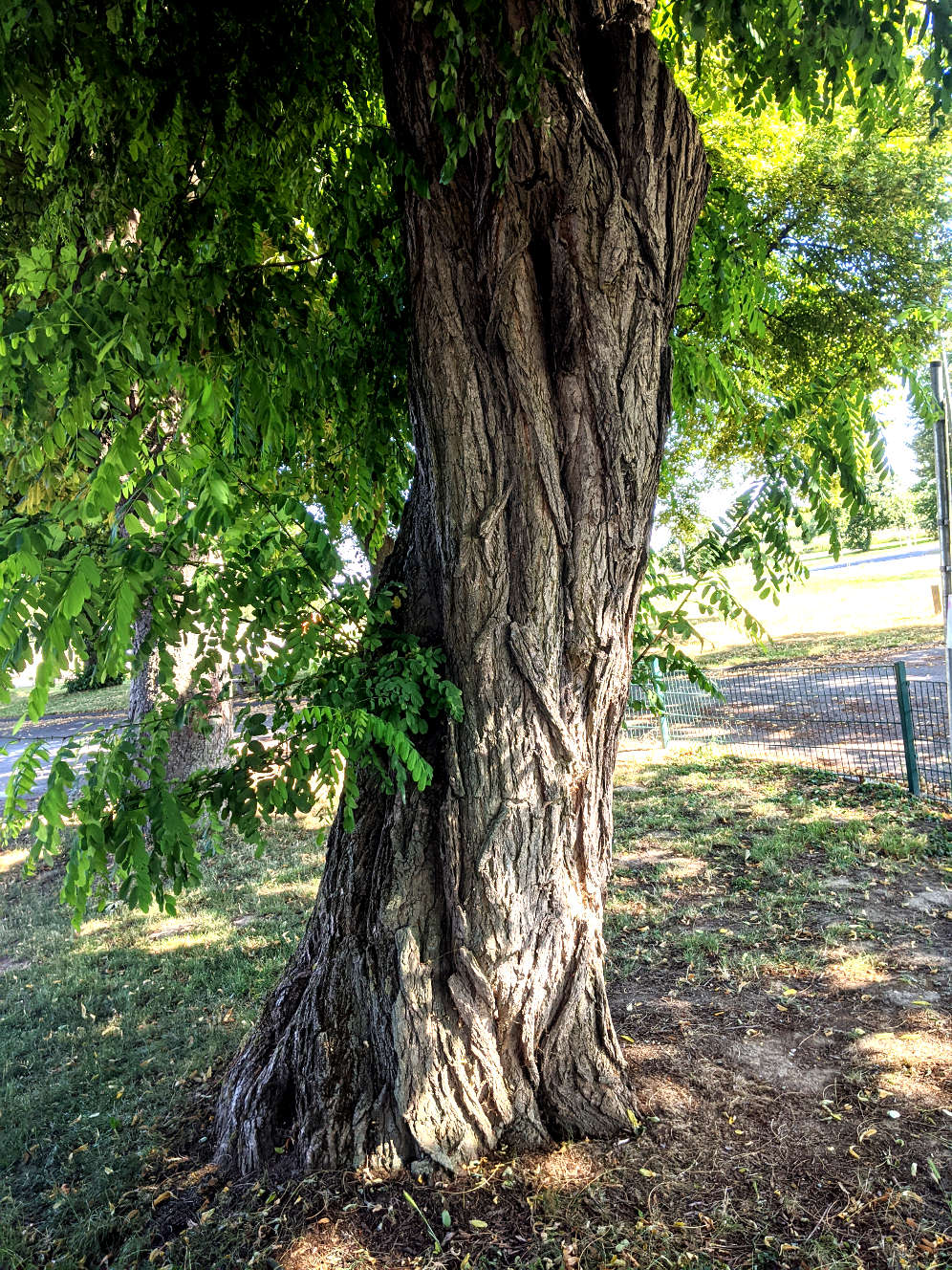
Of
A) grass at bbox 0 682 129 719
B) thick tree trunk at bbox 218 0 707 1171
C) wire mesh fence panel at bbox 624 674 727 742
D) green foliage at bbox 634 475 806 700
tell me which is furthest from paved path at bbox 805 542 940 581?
thick tree trunk at bbox 218 0 707 1171

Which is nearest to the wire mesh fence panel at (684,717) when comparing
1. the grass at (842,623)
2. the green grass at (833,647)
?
the grass at (842,623)

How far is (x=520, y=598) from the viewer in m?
3.00

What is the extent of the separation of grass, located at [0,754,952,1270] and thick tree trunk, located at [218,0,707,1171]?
0.24 metres

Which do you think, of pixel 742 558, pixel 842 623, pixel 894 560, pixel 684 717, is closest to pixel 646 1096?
pixel 742 558

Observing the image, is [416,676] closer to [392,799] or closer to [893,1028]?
[392,799]

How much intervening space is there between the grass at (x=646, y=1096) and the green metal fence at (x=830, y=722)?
5.81ft

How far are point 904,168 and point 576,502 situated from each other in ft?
31.8

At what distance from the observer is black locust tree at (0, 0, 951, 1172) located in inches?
106

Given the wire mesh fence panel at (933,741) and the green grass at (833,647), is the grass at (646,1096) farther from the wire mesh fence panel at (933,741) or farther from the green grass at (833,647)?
the green grass at (833,647)

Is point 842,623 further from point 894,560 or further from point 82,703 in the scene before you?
point 894,560

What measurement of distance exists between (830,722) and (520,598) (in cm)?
969

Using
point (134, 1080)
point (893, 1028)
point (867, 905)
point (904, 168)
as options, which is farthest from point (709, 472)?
point (134, 1080)

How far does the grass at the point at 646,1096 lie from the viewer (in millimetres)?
2789

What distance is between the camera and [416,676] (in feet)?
9.84
